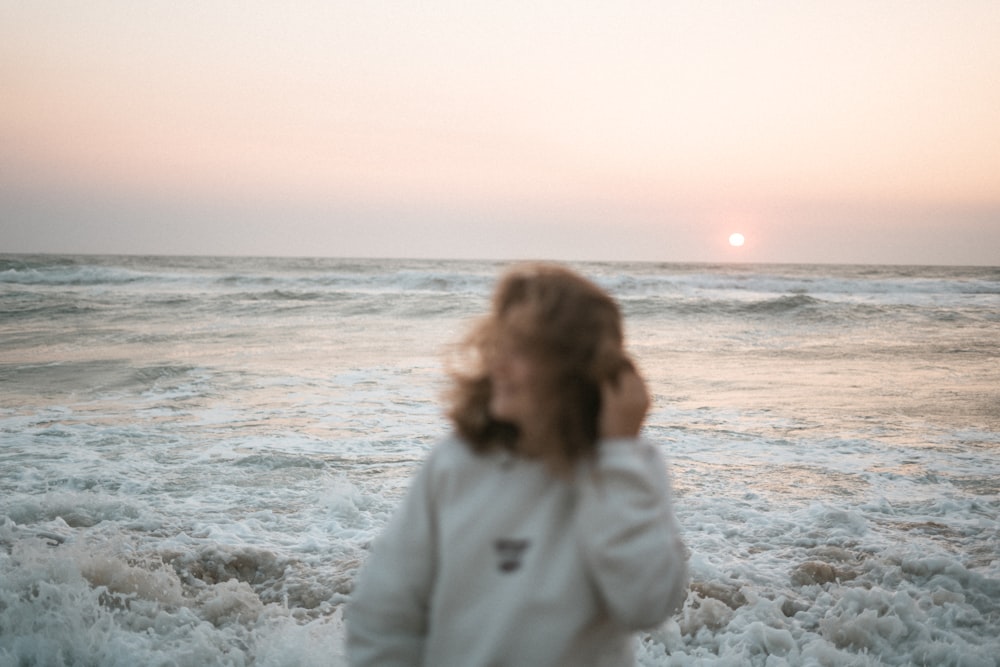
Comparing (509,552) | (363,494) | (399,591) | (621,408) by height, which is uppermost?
(621,408)

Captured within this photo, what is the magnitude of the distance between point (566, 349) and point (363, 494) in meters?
4.56

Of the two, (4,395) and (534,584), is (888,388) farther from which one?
(4,395)

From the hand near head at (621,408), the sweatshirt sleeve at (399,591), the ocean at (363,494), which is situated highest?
the hand near head at (621,408)

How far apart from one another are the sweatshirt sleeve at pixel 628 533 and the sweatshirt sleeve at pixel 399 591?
315 millimetres

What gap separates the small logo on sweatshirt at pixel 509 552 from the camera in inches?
54.3

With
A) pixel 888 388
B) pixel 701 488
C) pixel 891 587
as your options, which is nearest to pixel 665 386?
pixel 888 388

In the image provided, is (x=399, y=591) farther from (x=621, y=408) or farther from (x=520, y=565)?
(x=621, y=408)

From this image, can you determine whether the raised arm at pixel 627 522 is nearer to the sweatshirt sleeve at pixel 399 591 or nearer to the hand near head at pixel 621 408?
the hand near head at pixel 621 408

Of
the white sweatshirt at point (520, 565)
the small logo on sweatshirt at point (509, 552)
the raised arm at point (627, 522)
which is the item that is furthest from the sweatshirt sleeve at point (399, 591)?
the raised arm at point (627, 522)

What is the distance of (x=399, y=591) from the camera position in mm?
1451

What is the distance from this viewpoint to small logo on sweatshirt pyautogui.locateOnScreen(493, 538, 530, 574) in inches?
54.3

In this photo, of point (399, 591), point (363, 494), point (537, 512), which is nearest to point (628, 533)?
point (537, 512)

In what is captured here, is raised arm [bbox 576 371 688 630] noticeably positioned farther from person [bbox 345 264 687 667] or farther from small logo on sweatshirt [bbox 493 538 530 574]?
small logo on sweatshirt [bbox 493 538 530 574]

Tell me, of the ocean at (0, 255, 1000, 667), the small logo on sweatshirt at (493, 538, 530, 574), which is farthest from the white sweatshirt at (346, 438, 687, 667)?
the ocean at (0, 255, 1000, 667)
